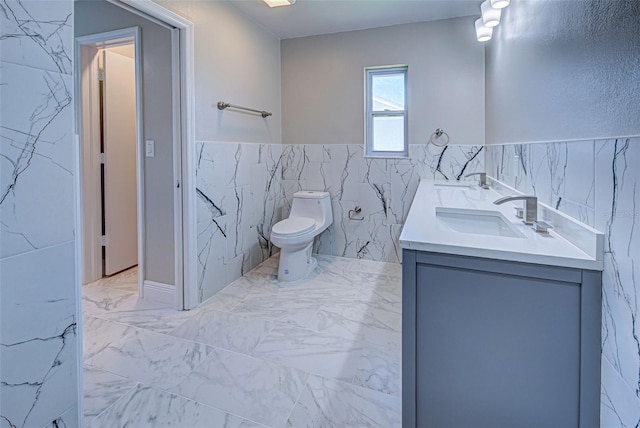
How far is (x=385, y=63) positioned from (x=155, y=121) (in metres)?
2.09

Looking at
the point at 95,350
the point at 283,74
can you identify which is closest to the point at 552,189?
the point at 95,350

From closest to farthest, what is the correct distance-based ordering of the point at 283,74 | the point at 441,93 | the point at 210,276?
the point at 210,276
the point at 441,93
the point at 283,74

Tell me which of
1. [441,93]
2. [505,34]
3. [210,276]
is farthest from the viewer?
[441,93]

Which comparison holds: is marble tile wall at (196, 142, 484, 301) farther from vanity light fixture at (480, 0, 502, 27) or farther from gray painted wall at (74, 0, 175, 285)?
vanity light fixture at (480, 0, 502, 27)

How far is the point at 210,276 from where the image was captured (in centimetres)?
253

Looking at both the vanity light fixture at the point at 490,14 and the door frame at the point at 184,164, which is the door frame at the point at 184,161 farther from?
the vanity light fixture at the point at 490,14

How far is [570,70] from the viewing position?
3.86 ft

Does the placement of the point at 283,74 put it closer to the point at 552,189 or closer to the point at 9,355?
the point at 552,189

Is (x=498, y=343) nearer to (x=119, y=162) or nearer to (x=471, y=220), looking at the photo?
(x=471, y=220)

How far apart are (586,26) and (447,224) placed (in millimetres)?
869

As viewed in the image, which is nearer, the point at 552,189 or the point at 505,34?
the point at 552,189

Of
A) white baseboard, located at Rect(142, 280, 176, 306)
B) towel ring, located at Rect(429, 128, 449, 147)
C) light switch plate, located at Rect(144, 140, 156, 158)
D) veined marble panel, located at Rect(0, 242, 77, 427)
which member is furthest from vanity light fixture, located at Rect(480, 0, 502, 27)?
white baseboard, located at Rect(142, 280, 176, 306)

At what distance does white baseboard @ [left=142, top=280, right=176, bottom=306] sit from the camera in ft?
7.83

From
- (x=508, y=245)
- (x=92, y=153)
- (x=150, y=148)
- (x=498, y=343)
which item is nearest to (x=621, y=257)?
(x=508, y=245)
